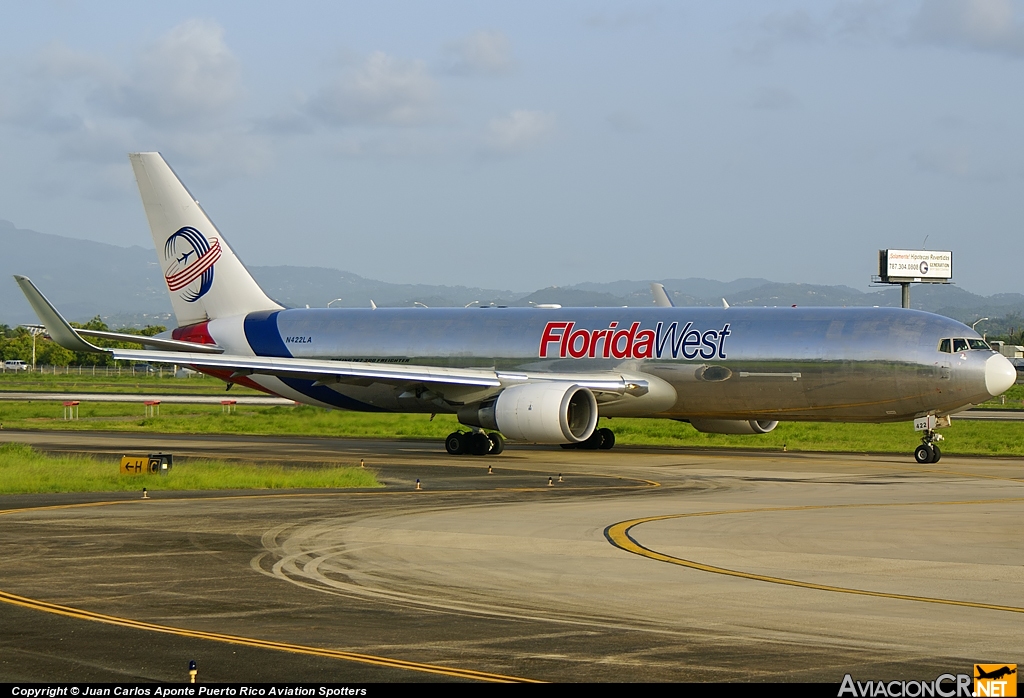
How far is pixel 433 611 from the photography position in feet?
42.0

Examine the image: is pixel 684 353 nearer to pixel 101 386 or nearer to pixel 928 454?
pixel 928 454

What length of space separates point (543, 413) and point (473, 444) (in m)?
4.00

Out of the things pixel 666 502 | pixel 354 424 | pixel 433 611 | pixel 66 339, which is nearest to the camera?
pixel 433 611

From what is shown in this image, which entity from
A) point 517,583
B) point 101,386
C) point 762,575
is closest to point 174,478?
point 517,583

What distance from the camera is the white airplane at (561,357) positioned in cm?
3547

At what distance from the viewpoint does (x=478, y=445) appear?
127ft

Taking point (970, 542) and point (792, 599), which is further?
point (970, 542)

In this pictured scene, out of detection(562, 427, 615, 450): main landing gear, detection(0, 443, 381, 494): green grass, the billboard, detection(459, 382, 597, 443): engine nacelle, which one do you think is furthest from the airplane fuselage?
the billboard

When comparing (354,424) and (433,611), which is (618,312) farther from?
(433,611)

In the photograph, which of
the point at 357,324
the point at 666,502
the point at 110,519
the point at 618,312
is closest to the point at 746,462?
the point at 618,312

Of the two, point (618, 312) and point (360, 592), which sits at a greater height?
point (618, 312)

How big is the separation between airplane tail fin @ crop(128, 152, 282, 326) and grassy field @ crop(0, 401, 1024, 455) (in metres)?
5.87

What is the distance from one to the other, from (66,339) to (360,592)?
2682cm

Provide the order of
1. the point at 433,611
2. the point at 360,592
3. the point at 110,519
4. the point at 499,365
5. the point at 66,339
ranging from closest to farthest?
the point at 433,611 < the point at 360,592 < the point at 110,519 < the point at 66,339 < the point at 499,365
